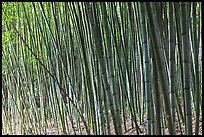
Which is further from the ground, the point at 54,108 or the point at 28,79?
the point at 28,79

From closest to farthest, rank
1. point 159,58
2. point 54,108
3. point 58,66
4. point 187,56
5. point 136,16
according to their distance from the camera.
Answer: point 159,58
point 187,56
point 136,16
point 58,66
point 54,108

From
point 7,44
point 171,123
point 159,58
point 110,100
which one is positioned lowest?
point 171,123

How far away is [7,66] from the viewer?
728 cm

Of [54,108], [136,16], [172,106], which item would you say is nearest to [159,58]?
[172,106]

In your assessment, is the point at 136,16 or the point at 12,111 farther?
the point at 12,111

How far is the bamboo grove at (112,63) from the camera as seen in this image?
234cm

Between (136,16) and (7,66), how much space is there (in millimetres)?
4674

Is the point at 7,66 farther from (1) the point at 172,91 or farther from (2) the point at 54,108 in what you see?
(1) the point at 172,91

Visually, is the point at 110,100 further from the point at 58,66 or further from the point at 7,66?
the point at 7,66

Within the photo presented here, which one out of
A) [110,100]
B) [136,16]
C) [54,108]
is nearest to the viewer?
[110,100]

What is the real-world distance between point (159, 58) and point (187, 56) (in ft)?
0.85

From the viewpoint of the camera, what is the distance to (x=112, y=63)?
A: 299 centimetres

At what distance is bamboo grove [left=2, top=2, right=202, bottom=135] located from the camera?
2.34 meters

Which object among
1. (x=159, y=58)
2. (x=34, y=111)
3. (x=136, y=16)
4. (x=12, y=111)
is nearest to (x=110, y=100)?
(x=159, y=58)
